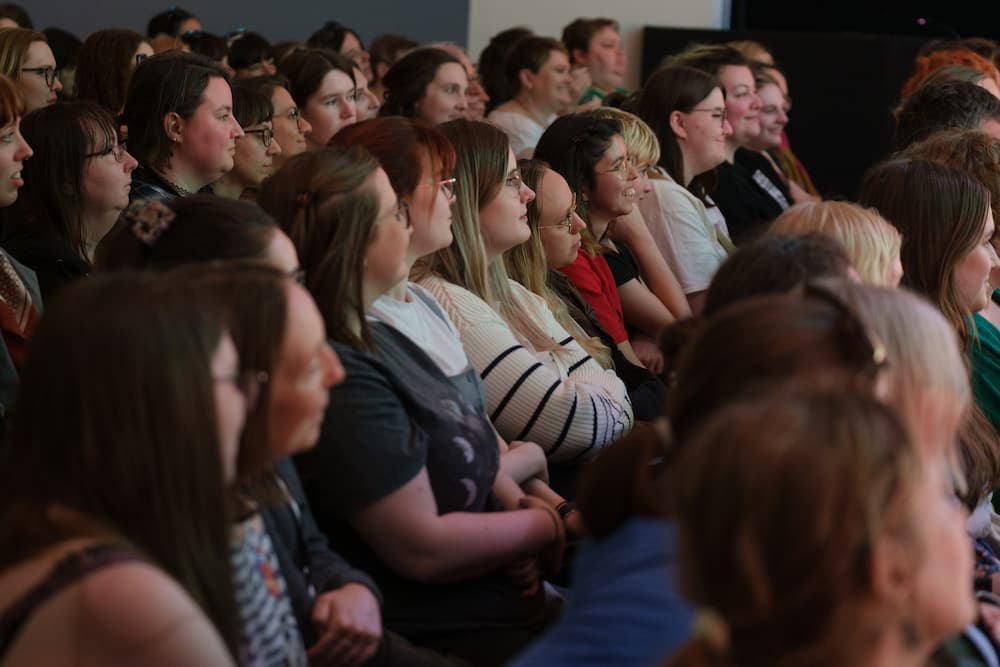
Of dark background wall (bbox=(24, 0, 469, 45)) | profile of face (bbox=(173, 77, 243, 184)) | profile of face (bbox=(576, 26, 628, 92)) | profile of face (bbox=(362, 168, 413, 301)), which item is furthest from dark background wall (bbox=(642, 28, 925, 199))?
profile of face (bbox=(362, 168, 413, 301))

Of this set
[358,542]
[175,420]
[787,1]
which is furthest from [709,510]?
[787,1]

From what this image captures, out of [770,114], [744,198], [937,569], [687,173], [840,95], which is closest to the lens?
Answer: [937,569]

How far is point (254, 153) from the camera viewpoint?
132 inches

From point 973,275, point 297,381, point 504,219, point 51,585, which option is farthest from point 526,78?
point 51,585

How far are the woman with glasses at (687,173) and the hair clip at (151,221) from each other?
2038 mm

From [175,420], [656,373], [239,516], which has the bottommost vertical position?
[656,373]

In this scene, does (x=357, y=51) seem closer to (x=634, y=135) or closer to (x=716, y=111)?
(x=716, y=111)

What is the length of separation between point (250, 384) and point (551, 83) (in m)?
4.24

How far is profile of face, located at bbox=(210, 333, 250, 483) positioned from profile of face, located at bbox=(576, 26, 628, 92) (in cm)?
552

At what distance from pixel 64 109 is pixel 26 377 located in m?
1.73

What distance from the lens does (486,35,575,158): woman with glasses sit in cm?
533

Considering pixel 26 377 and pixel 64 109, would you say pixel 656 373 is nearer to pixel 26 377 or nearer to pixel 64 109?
pixel 64 109

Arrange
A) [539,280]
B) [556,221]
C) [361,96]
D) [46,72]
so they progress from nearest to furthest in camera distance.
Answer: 1. [539,280]
2. [556,221]
3. [46,72]
4. [361,96]

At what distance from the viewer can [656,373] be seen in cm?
315
